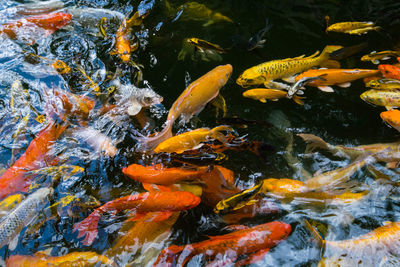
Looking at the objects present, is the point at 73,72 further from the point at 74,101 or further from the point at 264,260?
the point at 264,260

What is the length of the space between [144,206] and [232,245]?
788 millimetres

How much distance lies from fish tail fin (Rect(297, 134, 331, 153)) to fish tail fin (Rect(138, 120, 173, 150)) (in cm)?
147

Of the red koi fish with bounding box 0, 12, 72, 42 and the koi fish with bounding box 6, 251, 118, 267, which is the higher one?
the red koi fish with bounding box 0, 12, 72, 42

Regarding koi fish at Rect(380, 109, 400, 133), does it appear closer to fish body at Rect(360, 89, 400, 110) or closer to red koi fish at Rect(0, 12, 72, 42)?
fish body at Rect(360, 89, 400, 110)

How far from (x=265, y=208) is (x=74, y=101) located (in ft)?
8.24

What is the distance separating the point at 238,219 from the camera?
8.45 feet

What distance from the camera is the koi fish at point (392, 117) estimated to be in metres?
2.99

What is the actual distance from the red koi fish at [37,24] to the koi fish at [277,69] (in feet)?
9.76

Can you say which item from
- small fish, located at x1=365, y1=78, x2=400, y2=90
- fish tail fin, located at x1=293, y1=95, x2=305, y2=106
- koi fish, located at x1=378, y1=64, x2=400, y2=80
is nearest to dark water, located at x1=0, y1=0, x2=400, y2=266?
fish tail fin, located at x1=293, y1=95, x2=305, y2=106

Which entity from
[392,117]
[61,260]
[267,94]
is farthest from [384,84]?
[61,260]

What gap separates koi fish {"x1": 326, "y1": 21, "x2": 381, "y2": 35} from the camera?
12.8 feet

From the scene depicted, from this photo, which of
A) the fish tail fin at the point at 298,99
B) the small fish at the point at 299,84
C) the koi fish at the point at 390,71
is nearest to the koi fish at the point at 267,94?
the fish tail fin at the point at 298,99

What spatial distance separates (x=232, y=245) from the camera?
2.24 m

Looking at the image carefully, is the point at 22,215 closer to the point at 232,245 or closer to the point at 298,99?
the point at 232,245
